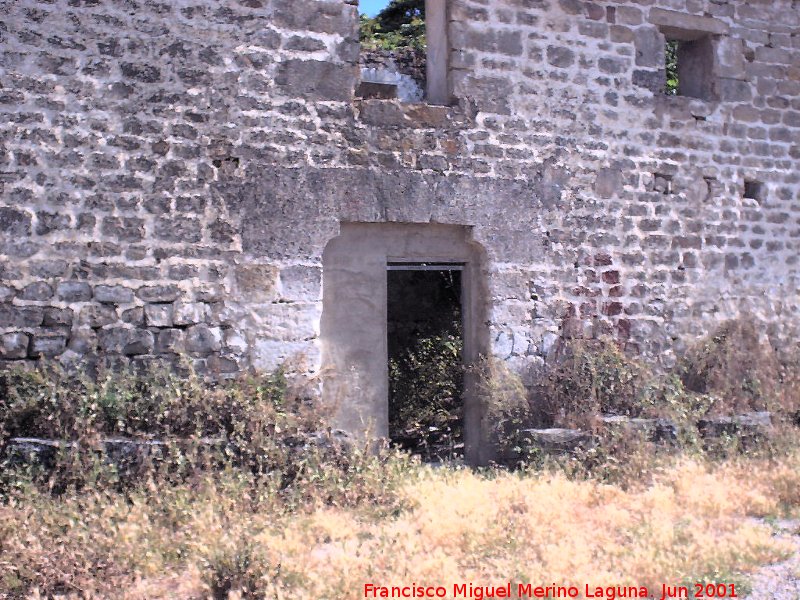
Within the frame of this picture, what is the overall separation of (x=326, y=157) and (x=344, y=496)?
2.64 meters

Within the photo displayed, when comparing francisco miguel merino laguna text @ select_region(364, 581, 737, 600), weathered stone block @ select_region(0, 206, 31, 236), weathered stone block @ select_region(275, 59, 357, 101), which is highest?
weathered stone block @ select_region(275, 59, 357, 101)

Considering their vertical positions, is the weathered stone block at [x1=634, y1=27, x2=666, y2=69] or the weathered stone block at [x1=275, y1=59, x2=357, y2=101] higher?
the weathered stone block at [x1=634, y1=27, x2=666, y2=69]

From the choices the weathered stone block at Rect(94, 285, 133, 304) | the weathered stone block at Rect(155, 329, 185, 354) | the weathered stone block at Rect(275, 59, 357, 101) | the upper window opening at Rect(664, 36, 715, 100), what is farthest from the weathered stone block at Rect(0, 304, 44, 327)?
the upper window opening at Rect(664, 36, 715, 100)

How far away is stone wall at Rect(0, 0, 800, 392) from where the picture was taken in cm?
570

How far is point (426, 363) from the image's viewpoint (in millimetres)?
9719

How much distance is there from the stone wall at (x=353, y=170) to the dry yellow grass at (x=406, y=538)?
4.89ft

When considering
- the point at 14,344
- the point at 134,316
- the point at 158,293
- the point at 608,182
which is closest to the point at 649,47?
the point at 608,182

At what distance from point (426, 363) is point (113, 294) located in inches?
183

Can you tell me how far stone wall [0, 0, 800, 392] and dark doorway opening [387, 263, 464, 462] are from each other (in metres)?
1.93

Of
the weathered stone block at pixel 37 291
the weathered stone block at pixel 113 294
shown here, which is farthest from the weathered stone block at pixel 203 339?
the weathered stone block at pixel 37 291

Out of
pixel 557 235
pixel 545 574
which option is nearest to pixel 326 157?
pixel 557 235

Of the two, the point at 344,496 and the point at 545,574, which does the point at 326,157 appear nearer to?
the point at 344,496

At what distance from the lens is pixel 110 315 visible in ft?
19.0

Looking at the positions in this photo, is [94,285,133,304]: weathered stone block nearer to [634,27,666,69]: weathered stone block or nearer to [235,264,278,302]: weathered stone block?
[235,264,278,302]: weathered stone block
